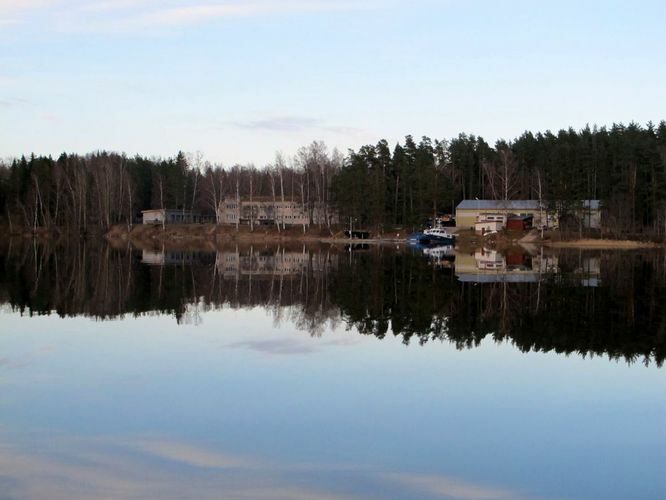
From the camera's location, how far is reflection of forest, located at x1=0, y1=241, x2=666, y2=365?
19.0 meters

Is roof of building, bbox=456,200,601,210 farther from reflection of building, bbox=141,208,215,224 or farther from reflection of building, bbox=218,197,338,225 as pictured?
reflection of building, bbox=141,208,215,224

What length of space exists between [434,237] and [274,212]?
96.0 ft

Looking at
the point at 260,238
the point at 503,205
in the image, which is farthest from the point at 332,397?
the point at 260,238

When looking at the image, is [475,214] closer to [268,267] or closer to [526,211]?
[526,211]

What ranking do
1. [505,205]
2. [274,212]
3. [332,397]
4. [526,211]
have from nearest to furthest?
[332,397]
[505,205]
[526,211]
[274,212]

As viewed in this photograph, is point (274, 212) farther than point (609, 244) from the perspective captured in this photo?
Yes

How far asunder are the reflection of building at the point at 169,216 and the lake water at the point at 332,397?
3169 inches

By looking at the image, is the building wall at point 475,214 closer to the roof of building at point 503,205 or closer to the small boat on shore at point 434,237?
the roof of building at point 503,205

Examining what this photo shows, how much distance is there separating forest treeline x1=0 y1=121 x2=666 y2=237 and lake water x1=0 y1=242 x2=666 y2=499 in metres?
55.2

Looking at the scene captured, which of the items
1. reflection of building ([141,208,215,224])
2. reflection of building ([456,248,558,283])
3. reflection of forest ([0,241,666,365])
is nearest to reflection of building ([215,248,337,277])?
reflection of forest ([0,241,666,365])

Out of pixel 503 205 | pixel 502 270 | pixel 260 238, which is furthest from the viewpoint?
pixel 260 238

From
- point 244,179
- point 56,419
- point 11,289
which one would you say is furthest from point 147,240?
point 56,419

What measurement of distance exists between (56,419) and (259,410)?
9.56ft

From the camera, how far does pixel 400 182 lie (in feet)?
301
